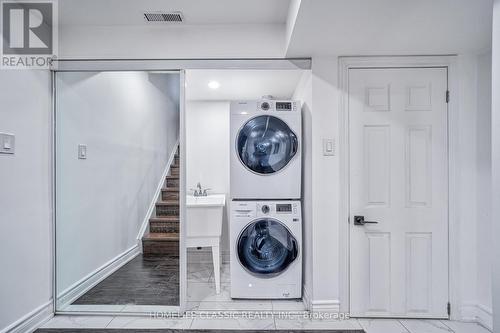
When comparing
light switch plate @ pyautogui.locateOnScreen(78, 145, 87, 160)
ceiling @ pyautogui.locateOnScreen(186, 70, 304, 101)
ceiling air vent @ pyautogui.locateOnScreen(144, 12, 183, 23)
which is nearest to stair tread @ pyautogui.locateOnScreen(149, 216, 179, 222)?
light switch plate @ pyautogui.locateOnScreen(78, 145, 87, 160)

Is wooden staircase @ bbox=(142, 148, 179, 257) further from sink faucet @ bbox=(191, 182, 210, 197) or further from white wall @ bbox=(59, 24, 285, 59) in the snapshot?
white wall @ bbox=(59, 24, 285, 59)

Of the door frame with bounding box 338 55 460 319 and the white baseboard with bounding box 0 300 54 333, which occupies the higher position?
the door frame with bounding box 338 55 460 319

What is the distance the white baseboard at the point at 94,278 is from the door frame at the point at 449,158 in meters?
1.97

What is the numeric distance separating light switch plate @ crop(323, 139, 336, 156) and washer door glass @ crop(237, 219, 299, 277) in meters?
0.76

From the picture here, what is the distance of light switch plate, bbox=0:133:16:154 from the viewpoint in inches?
75.7

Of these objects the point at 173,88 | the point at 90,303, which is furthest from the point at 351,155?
the point at 90,303

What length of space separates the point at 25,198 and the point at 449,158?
10.8 ft

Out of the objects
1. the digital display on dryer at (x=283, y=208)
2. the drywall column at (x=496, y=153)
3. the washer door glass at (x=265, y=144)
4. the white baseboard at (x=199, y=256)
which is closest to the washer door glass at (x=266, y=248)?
the digital display on dryer at (x=283, y=208)

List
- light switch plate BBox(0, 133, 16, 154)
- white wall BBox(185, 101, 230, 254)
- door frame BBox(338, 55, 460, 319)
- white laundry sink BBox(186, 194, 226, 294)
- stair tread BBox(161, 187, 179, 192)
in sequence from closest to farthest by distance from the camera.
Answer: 1. light switch plate BBox(0, 133, 16, 154)
2. door frame BBox(338, 55, 460, 319)
3. stair tread BBox(161, 187, 179, 192)
4. white laundry sink BBox(186, 194, 226, 294)
5. white wall BBox(185, 101, 230, 254)

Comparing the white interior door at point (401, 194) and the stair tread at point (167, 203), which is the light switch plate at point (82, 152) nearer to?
the stair tread at point (167, 203)

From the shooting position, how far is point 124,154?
2.96 metres

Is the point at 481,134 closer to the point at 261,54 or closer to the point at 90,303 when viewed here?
the point at 261,54

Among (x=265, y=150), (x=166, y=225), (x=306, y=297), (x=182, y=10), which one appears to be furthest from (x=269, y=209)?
(x=182, y=10)

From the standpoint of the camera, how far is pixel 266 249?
2672 millimetres
